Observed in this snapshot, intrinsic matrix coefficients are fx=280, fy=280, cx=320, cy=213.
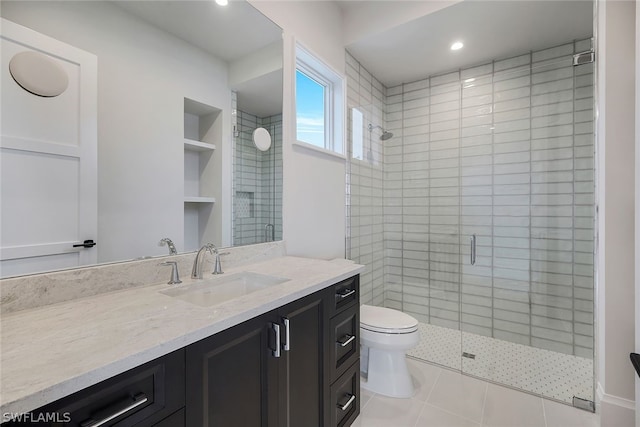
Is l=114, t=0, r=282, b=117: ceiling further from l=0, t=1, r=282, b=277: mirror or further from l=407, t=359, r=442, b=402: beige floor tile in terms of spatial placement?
l=407, t=359, r=442, b=402: beige floor tile

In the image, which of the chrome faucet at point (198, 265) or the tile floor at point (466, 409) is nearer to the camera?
the chrome faucet at point (198, 265)

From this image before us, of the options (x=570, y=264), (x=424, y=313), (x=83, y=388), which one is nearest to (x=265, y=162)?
(x=83, y=388)

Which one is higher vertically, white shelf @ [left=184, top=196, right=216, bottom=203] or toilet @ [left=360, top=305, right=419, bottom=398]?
white shelf @ [left=184, top=196, right=216, bottom=203]

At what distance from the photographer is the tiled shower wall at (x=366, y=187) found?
8.11ft

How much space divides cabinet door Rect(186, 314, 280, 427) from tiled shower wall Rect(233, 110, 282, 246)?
70cm

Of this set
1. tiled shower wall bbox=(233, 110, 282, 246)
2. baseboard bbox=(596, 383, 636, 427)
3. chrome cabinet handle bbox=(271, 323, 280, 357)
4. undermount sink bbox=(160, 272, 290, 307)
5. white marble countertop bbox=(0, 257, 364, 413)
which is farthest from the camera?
tiled shower wall bbox=(233, 110, 282, 246)

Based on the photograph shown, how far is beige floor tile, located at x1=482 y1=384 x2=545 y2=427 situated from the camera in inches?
62.3

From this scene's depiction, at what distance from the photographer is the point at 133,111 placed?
3.61 ft

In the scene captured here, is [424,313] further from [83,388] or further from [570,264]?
[83,388]

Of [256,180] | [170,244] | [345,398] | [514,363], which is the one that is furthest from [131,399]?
[514,363]

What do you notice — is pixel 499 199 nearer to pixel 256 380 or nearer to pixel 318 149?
pixel 318 149

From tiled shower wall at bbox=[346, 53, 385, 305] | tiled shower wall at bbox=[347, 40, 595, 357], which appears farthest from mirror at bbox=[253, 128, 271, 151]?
tiled shower wall at bbox=[347, 40, 595, 357]

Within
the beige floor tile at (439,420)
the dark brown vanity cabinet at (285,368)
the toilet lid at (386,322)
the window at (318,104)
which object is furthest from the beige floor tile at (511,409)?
the window at (318,104)

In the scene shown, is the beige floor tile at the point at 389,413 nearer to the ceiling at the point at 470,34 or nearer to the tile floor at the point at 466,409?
the tile floor at the point at 466,409
